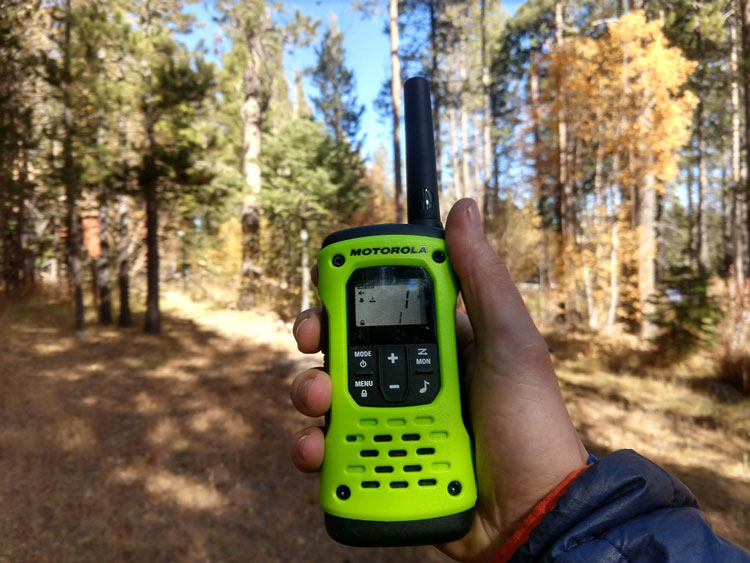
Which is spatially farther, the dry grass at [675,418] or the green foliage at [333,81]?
the green foliage at [333,81]

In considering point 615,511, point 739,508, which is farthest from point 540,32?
point 615,511

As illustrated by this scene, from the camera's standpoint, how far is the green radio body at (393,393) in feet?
5.07

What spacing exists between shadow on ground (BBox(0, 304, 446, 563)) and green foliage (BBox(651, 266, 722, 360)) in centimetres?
742

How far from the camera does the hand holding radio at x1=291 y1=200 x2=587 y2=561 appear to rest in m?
1.72

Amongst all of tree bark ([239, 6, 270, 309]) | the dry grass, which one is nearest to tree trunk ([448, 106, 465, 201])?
tree bark ([239, 6, 270, 309])

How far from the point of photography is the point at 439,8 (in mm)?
19250

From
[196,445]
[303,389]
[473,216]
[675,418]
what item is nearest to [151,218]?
[196,445]

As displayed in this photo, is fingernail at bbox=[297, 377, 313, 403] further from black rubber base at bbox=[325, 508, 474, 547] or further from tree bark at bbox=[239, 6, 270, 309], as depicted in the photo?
tree bark at bbox=[239, 6, 270, 309]

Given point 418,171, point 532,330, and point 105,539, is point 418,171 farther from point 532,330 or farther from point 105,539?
point 105,539

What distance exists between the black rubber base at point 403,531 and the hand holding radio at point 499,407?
258 mm

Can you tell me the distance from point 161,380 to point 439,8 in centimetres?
1814

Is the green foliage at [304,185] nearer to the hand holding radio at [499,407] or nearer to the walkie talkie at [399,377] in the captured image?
the walkie talkie at [399,377]

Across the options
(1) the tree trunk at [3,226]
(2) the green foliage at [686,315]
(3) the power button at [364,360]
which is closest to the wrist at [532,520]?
(3) the power button at [364,360]

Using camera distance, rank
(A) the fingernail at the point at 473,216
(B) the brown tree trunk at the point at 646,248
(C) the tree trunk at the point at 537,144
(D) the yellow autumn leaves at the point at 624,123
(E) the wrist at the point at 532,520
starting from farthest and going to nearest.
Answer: (C) the tree trunk at the point at 537,144, (B) the brown tree trunk at the point at 646,248, (D) the yellow autumn leaves at the point at 624,123, (A) the fingernail at the point at 473,216, (E) the wrist at the point at 532,520
